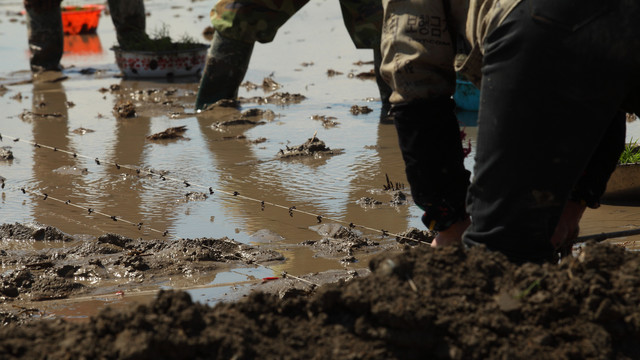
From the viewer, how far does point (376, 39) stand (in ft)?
20.2

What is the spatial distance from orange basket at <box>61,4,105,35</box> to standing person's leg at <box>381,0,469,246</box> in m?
10.3

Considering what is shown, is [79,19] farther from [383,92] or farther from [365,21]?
[365,21]

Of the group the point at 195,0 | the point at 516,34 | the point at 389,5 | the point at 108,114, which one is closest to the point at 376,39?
the point at 108,114

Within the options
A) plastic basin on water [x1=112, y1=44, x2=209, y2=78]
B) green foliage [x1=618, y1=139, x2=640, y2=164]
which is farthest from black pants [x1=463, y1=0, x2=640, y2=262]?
plastic basin on water [x1=112, y1=44, x2=209, y2=78]

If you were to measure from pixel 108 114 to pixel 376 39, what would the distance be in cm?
219

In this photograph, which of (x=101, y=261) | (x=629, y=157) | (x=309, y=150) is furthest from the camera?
(x=309, y=150)

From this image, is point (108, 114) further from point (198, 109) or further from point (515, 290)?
point (515, 290)

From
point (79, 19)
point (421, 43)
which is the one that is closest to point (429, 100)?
point (421, 43)

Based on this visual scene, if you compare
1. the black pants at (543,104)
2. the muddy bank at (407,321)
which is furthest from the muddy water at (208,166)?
the black pants at (543,104)

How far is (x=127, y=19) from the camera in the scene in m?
8.78

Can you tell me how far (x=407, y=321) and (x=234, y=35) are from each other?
452cm


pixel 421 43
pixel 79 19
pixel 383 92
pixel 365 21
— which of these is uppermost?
pixel 421 43

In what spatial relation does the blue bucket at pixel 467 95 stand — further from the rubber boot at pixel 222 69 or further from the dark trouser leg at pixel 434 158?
the dark trouser leg at pixel 434 158

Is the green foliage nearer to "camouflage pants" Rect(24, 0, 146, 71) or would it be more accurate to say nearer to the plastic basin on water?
the plastic basin on water
